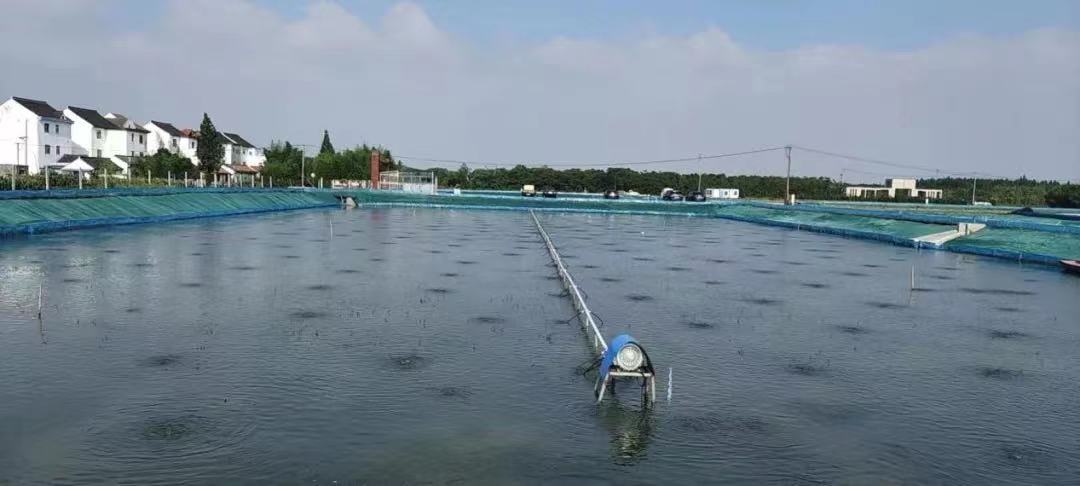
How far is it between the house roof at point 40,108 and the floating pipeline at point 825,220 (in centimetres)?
3218

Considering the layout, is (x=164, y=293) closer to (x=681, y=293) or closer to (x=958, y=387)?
(x=681, y=293)

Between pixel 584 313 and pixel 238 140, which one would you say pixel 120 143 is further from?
pixel 584 313

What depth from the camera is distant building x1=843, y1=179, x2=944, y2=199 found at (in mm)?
151113

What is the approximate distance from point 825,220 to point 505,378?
4915 cm

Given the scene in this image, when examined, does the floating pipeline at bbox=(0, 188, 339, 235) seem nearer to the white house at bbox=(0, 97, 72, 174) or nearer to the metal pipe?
the metal pipe

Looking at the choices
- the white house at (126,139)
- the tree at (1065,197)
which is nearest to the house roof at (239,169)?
the white house at (126,139)

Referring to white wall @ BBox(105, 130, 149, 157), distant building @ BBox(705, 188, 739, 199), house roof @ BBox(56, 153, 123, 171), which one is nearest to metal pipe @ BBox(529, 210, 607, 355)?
house roof @ BBox(56, 153, 123, 171)

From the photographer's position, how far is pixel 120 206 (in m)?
43.2

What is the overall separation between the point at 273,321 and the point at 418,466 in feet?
28.7

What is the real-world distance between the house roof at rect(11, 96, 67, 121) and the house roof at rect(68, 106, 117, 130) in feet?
12.1

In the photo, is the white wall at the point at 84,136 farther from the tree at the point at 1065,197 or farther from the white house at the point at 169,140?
the tree at the point at 1065,197

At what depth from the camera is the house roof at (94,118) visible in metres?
88.0

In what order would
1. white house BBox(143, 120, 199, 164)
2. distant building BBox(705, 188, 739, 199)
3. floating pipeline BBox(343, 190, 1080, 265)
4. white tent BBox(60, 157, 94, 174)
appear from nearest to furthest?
floating pipeline BBox(343, 190, 1080, 265)
white tent BBox(60, 157, 94, 174)
white house BBox(143, 120, 199, 164)
distant building BBox(705, 188, 739, 199)

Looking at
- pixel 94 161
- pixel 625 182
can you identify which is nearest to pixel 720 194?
pixel 625 182
